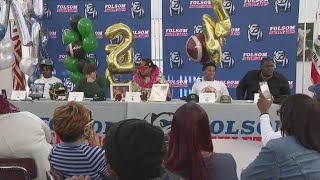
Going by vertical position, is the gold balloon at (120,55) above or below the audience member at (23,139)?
above

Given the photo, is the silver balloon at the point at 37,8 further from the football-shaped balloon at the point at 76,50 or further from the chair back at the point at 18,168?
the chair back at the point at 18,168

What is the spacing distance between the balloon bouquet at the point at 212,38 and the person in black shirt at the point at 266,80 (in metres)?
0.50

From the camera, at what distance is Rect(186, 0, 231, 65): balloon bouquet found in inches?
169

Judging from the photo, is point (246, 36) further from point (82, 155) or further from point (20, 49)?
point (82, 155)

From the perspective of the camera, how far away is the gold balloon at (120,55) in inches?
172

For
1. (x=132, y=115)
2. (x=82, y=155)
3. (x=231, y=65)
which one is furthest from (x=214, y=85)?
(x=82, y=155)

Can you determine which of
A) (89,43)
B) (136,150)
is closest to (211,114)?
(89,43)

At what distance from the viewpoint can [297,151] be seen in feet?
4.56

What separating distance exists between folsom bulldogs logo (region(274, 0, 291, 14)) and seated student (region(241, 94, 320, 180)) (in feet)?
15.7

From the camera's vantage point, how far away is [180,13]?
20.2 feet

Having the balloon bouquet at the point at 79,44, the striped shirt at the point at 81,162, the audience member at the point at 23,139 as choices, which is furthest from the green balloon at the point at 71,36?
the striped shirt at the point at 81,162

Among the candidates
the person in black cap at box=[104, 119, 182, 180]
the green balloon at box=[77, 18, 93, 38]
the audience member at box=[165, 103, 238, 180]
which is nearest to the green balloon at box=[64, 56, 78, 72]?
the green balloon at box=[77, 18, 93, 38]

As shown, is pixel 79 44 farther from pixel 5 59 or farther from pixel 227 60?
pixel 227 60

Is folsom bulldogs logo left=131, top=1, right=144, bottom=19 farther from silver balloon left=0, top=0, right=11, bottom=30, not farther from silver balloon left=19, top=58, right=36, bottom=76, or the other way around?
silver balloon left=0, top=0, right=11, bottom=30
